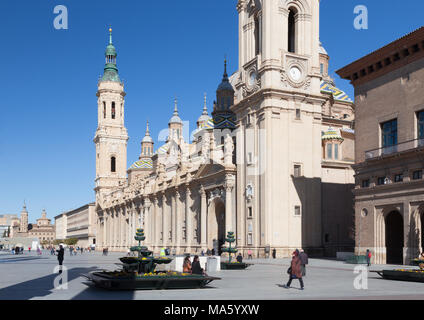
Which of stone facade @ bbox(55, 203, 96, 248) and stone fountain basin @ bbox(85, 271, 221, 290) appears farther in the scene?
stone facade @ bbox(55, 203, 96, 248)

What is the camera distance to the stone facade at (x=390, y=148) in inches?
1388

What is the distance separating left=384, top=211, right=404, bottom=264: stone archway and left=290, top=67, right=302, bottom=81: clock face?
17.6 m

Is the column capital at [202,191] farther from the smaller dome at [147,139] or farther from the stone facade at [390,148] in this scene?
the smaller dome at [147,139]

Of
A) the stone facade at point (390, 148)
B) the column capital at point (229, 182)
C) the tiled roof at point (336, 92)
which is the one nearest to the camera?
the stone facade at point (390, 148)

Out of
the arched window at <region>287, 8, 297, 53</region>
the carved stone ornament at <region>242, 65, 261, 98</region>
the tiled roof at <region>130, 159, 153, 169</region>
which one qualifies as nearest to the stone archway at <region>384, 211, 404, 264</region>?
the carved stone ornament at <region>242, 65, 261, 98</region>

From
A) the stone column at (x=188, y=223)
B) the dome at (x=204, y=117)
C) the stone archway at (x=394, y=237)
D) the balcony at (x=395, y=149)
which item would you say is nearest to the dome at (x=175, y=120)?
the dome at (x=204, y=117)

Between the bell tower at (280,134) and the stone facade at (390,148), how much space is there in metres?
9.38

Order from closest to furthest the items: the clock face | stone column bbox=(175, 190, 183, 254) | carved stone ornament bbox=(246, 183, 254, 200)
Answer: carved stone ornament bbox=(246, 183, 254, 200) < the clock face < stone column bbox=(175, 190, 183, 254)

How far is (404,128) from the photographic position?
36750 mm

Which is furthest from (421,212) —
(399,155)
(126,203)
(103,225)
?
(103,225)

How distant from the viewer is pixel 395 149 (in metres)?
36.8

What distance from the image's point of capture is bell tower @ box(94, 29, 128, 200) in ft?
400

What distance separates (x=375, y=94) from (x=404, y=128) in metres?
4.24

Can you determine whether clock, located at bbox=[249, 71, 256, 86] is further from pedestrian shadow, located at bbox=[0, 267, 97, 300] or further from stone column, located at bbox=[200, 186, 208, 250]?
pedestrian shadow, located at bbox=[0, 267, 97, 300]
